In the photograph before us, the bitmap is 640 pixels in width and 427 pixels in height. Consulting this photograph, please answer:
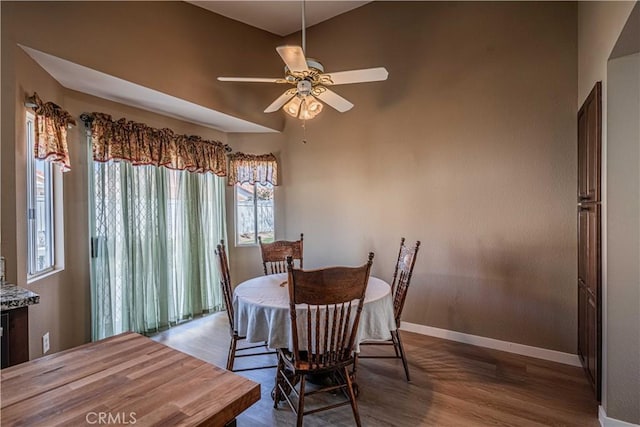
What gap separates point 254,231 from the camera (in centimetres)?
466

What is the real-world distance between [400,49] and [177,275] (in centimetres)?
377

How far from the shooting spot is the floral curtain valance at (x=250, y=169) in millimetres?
4445

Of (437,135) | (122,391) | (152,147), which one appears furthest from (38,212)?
(437,135)

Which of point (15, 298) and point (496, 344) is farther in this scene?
point (496, 344)

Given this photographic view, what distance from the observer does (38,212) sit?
261 cm

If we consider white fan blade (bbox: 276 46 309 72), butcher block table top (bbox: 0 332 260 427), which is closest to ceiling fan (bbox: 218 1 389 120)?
white fan blade (bbox: 276 46 309 72)

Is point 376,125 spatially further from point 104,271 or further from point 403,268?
point 104,271

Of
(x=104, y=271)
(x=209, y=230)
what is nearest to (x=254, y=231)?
(x=209, y=230)

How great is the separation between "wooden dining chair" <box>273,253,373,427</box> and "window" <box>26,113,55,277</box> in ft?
7.12

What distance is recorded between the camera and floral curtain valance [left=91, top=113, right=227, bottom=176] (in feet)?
10.1

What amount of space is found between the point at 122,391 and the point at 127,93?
3.05 meters

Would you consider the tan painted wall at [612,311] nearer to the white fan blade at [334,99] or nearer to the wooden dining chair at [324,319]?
the wooden dining chair at [324,319]

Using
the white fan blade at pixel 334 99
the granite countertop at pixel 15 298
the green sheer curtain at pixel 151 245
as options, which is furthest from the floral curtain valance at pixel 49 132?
the white fan blade at pixel 334 99

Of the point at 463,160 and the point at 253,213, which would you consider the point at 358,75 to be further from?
the point at 253,213
